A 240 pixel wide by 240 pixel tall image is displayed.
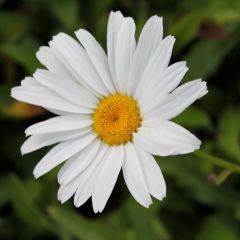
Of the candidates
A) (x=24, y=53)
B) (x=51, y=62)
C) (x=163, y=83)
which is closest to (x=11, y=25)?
(x=24, y=53)

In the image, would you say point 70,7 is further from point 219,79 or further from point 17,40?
point 219,79

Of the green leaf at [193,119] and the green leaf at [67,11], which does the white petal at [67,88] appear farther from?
the green leaf at [67,11]

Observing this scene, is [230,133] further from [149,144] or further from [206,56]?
[149,144]

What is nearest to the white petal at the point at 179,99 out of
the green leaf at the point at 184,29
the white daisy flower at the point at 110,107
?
the white daisy flower at the point at 110,107

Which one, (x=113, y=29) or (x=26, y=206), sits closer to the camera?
(x=113, y=29)

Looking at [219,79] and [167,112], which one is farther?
[219,79]

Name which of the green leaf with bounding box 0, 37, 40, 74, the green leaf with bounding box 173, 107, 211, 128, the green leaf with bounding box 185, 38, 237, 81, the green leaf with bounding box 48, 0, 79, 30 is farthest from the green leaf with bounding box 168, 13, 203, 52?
the green leaf with bounding box 0, 37, 40, 74

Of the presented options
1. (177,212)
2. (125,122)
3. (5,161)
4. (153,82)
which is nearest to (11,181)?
(5,161)
